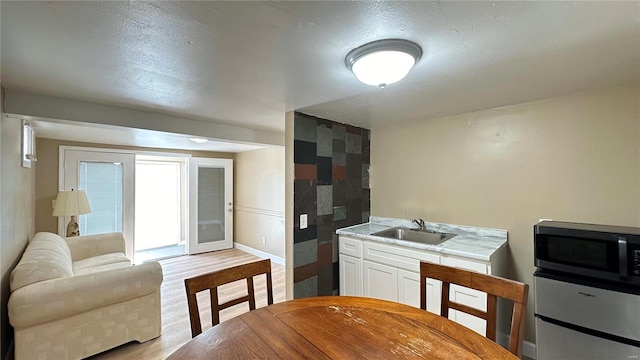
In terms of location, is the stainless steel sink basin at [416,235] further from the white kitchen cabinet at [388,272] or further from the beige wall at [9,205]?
the beige wall at [9,205]

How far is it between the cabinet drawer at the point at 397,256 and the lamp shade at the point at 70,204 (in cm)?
391

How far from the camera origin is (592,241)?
1.60 m

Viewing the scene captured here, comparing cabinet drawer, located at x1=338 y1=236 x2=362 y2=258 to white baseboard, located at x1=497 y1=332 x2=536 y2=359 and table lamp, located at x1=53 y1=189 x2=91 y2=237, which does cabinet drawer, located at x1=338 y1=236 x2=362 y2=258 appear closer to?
white baseboard, located at x1=497 y1=332 x2=536 y2=359

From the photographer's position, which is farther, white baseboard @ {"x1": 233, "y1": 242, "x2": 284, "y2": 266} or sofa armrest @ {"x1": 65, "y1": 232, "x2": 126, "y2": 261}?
white baseboard @ {"x1": 233, "y1": 242, "x2": 284, "y2": 266}

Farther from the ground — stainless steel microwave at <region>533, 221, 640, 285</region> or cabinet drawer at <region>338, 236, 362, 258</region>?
stainless steel microwave at <region>533, 221, 640, 285</region>

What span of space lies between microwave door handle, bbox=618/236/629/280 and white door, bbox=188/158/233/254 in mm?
5641

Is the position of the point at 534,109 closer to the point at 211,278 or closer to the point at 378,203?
the point at 378,203

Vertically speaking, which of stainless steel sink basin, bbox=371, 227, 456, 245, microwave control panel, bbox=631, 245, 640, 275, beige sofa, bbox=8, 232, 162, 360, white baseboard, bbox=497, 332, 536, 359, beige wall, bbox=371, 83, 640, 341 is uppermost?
beige wall, bbox=371, 83, 640, 341

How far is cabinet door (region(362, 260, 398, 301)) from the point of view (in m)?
2.34

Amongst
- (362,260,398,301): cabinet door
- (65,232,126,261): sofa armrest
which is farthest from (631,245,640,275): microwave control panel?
(65,232,126,261): sofa armrest

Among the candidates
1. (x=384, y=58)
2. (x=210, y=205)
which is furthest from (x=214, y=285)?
(x=210, y=205)

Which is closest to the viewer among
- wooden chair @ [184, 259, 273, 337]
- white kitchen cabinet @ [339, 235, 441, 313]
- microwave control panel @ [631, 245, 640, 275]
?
wooden chair @ [184, 259, 273, 337]

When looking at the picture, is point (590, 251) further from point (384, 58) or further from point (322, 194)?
point (322, 194)

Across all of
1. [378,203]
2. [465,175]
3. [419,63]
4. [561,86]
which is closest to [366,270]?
[378,203]
